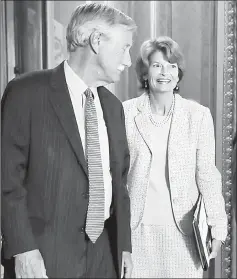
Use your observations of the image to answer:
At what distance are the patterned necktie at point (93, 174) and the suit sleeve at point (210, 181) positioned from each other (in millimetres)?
260

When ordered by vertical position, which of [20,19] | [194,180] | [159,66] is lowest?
[194,180]

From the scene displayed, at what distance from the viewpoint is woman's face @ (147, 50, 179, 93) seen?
3.35 feet

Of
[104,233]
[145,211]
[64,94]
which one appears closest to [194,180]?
[145,211]

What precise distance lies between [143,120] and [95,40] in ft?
0.76

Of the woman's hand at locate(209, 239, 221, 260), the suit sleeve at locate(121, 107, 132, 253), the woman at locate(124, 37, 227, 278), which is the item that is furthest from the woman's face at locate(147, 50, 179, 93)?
the woman's hand at locate(209, 239, 221, 260)

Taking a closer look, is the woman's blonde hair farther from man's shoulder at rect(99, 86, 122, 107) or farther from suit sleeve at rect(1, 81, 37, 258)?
suit sleeve at rect(1, 81, 37, 258)

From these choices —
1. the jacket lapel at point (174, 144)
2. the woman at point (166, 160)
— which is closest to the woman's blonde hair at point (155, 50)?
the woman at point (166, 160)

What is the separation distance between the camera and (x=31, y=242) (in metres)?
0.88

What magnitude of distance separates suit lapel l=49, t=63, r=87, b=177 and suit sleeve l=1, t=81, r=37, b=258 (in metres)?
0.06

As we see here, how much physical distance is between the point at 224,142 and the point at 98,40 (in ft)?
1.44

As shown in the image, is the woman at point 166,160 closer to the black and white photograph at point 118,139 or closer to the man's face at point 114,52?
the black and white photograph at point 118,139

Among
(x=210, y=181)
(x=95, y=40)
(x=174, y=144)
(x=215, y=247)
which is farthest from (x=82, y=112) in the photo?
(x=215, y=247)

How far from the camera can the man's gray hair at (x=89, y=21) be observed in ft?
2.92

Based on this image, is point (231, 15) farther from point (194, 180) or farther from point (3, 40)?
point (3, 40)
